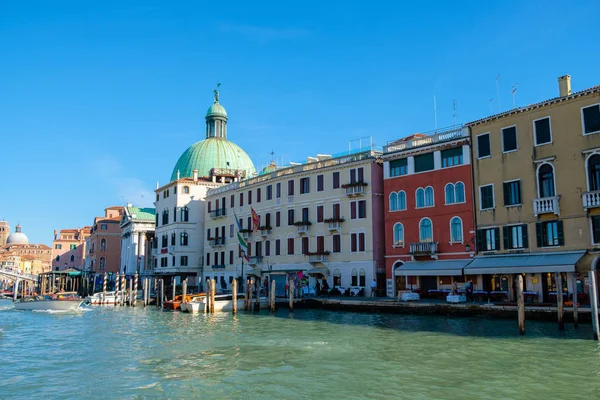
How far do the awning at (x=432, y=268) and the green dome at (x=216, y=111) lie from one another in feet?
128

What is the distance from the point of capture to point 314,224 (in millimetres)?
41094

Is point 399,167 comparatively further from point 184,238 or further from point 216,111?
point 216,111

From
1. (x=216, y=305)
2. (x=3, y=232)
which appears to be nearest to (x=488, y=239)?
(x=216, y=305)

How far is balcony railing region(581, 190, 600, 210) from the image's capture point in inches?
1029

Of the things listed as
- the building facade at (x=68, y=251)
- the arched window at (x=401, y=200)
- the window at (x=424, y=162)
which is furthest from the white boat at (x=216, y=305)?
the building facade at (x=68, y=251)

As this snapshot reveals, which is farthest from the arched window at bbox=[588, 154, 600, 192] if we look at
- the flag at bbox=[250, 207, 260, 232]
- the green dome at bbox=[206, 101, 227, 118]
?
the green dome at bbox=[206, 101, 227, 118]

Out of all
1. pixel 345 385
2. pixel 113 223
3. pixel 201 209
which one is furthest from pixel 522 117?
pixel 113 223

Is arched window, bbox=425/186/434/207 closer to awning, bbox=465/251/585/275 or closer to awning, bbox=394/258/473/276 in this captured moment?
awning, bbox=394/258/473/276

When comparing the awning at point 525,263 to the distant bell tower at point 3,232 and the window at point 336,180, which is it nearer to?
the window at point 336,180

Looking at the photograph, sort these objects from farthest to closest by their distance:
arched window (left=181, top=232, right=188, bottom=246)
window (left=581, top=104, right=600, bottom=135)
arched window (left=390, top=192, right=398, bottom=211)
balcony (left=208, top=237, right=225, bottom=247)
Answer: arched window (left=181, top=232, right=188, bottom=246) < balcony (left=208, top=237, right=225, bottom=247) < arched window (left=390, top=192, right=398, bottom=211) < window (left=581, top=104, right=600, bottom=135)

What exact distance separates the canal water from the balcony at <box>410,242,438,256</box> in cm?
608

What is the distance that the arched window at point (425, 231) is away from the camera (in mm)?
33956

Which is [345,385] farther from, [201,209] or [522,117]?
[201,209]

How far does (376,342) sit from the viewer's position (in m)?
20.7
